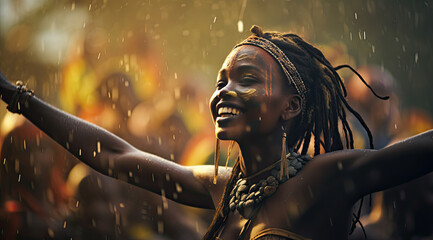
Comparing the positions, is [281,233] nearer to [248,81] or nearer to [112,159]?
[248,81]

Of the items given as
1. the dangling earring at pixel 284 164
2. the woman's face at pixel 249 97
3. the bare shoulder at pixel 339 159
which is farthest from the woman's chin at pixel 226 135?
the bare shoulder at pixel 339 159

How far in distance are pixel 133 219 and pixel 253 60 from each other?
3729mm

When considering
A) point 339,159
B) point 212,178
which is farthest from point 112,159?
point 339,159

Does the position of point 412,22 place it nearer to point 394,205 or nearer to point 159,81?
point 159,81

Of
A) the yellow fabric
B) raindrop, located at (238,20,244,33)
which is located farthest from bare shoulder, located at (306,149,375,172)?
raindrop, located at (238,20,244,33)

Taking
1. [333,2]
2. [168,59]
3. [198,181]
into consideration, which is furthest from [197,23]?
[198,181]

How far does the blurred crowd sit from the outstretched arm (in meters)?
1.38

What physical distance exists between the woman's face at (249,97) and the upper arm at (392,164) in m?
0.38

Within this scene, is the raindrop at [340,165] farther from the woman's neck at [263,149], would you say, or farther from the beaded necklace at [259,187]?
the woman's neck at [263,149]

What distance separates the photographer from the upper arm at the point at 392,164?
1832 mm

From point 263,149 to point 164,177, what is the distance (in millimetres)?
509

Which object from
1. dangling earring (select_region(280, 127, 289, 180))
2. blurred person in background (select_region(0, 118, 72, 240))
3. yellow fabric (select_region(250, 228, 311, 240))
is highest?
dangling earring (select_region(280, 127, 289, 180))

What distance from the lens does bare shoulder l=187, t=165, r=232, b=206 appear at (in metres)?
2.43

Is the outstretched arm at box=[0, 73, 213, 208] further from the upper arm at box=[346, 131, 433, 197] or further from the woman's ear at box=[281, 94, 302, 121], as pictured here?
the upper arm at box=[346, 131, 433, 197]
